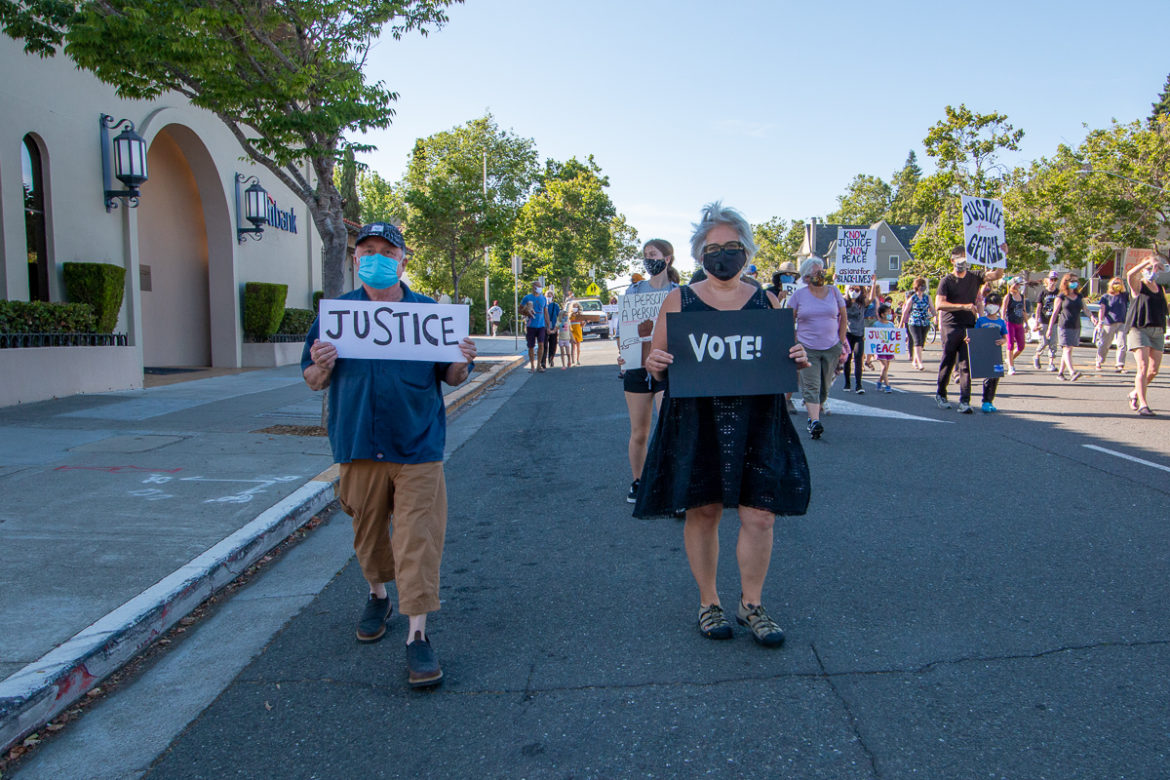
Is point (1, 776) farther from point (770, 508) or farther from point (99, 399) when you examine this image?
point (99, 399)

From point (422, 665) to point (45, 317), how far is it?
982cm

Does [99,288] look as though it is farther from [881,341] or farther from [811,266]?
[881,341]

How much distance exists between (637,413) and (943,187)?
29.3 m

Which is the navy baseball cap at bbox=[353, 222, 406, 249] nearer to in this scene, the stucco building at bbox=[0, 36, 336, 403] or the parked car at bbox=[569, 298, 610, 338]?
the stucco building at bbox=[0, 36, 336, 403]

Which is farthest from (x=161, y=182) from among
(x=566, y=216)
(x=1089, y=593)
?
(x=566, y=216)

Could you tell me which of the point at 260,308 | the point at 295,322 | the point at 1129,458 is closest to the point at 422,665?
the point at 1129,458

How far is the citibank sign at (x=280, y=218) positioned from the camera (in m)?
18.6

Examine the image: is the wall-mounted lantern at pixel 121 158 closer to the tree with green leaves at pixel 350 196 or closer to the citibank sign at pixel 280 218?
the citibank sign at pixel 280 218

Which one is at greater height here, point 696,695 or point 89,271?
point 89,271

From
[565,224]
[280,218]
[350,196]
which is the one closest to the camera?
A: [280,218]

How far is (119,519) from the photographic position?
17.3ft

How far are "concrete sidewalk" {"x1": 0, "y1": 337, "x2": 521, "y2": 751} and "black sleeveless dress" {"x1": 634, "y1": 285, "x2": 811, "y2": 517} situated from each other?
236 centimetres

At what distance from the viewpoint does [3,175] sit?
1037 centimetres

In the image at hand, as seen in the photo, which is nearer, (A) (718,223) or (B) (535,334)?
(A) (718,223)
